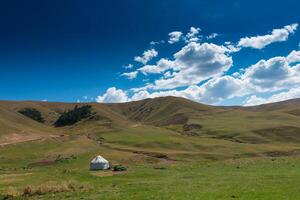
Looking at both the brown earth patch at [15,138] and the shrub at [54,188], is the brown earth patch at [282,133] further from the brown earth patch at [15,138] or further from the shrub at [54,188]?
the shrub at [54,188]

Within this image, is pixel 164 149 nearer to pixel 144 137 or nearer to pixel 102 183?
pixel 144 137

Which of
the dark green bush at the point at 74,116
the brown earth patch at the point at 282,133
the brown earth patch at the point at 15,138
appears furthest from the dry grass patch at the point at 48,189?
the dark green bush at the point at 74,116

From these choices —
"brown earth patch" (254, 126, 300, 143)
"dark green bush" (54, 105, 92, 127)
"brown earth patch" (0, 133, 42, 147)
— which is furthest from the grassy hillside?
"dark green bush" (54, 105, 92, 127)

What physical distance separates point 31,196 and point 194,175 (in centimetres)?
1522

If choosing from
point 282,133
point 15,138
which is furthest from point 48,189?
point 282,133

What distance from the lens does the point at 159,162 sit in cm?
7431

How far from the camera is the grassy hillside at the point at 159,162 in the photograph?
30891 millimetres

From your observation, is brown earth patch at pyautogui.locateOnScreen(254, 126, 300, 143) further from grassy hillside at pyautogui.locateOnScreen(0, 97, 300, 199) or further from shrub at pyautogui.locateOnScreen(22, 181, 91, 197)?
shrub at pyautogui.locateOnScreen(22, 181, 91, 197)

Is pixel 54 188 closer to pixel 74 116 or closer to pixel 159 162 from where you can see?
pixel 159 162

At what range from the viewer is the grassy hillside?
30.9 m

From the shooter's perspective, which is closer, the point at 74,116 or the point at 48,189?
the point at 48,189

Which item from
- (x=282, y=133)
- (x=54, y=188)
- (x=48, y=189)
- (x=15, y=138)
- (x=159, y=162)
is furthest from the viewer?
(x=282, y=133)

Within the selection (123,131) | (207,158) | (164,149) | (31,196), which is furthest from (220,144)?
(31,196)

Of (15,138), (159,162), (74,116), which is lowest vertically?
(159,162)
